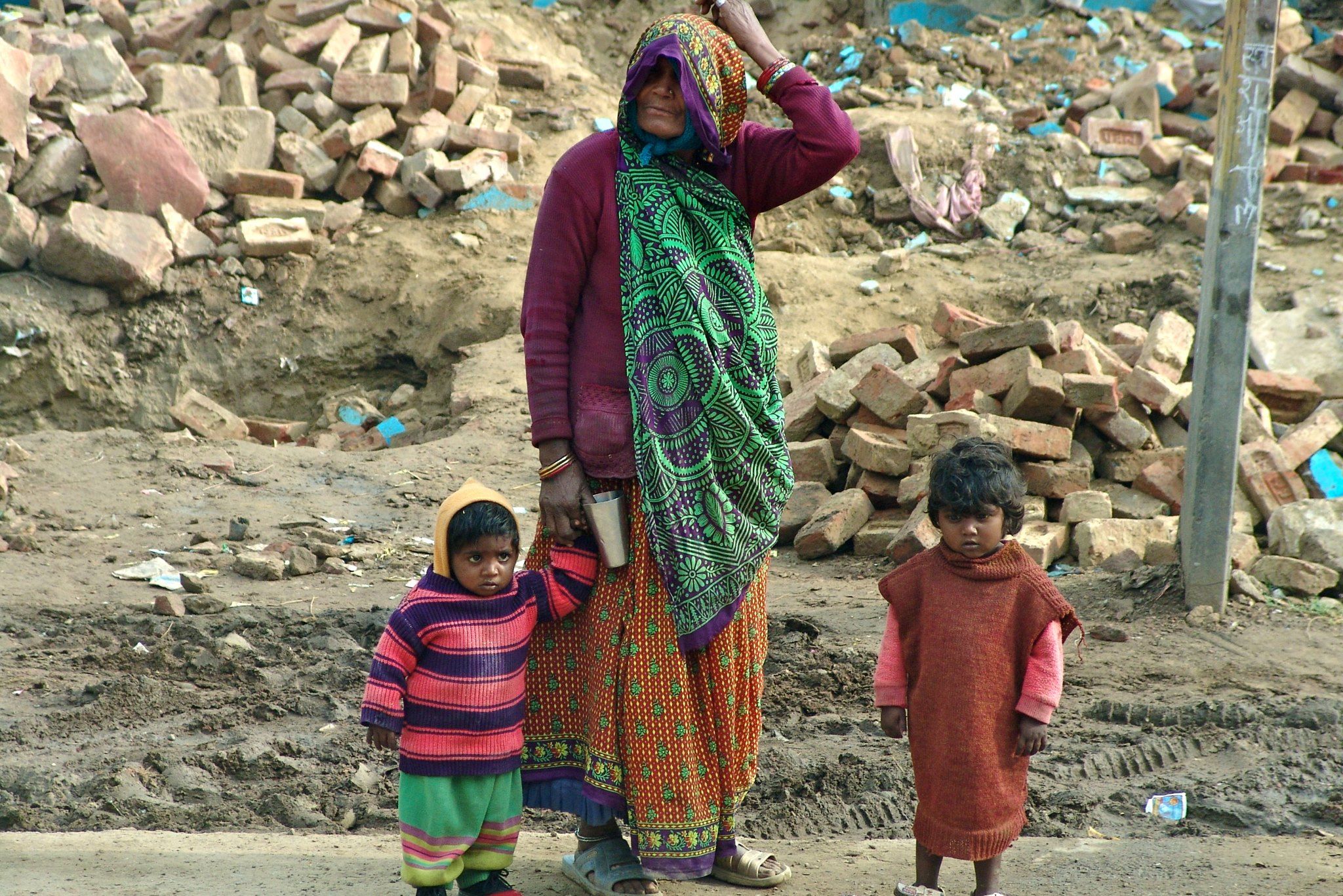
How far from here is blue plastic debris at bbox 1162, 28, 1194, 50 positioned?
37.6 feet

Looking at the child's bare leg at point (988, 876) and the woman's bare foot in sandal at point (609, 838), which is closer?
the child's bare leg at point (988, 876)

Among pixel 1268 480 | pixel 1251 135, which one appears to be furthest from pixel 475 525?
pixel 1268 480

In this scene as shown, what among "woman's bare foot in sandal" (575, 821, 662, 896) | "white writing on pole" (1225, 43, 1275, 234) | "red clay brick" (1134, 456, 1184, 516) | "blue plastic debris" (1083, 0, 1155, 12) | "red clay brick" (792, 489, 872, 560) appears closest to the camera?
"woman's bare foot in sandal" (575, 821, 662, 896)

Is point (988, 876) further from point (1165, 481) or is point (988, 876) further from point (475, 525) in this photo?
point (1165, 481)

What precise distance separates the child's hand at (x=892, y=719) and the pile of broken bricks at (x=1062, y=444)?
3.04 m

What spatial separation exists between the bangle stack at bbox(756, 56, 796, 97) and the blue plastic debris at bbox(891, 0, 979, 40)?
10715 millimetres

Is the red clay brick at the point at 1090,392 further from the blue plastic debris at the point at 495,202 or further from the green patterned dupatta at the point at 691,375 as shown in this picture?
the blue plastic debris at the point at 495,202

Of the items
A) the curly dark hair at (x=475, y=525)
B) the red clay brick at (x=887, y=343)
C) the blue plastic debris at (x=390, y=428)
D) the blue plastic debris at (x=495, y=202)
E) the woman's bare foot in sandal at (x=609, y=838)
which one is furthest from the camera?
the blue plastic debris at (x=495, y=202)

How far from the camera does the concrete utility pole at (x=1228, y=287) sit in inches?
171

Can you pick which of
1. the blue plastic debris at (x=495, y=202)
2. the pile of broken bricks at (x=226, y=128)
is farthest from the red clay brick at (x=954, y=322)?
the pile of broken bricks at (x=226, y=128)

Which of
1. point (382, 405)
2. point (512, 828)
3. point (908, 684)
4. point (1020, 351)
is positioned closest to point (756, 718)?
point (908, 684)

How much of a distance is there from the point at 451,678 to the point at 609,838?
0.60 meters

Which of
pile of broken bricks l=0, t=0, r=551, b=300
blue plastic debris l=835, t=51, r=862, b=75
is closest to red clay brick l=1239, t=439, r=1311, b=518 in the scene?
pile of broken bricks l=0, t=0, r=551, b=300

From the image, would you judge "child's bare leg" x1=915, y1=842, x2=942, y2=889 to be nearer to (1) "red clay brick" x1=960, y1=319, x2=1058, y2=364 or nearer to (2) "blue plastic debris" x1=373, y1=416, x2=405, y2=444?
(1) "red clay brick" x1=960, y1=319, x2=1058, y2=364
